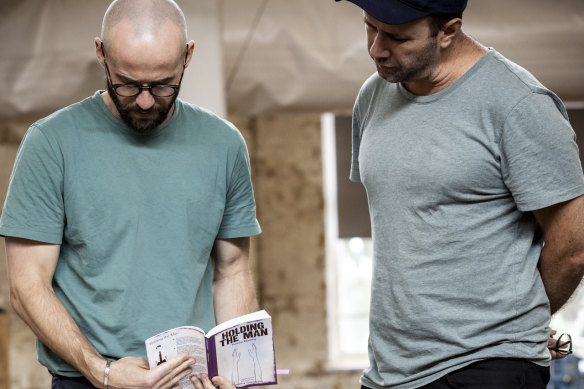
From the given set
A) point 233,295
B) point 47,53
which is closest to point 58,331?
point 233,295

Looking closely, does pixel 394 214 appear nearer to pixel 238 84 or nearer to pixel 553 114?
pixel 553 114

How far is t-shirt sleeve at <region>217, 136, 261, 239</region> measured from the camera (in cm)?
210

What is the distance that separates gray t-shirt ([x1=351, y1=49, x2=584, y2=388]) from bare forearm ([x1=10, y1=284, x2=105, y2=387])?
0.71 m

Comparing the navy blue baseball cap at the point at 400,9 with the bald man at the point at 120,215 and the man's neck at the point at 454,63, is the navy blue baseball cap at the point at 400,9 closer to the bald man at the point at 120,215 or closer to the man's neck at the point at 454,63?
the man's neck at the point at 454,63

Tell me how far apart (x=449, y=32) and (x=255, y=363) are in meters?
0.93

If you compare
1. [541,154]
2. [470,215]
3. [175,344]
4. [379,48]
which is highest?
[379,48]

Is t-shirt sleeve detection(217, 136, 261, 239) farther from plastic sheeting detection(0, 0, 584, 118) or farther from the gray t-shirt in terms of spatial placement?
plastic sheeting detection(0, 0, 584, 118)

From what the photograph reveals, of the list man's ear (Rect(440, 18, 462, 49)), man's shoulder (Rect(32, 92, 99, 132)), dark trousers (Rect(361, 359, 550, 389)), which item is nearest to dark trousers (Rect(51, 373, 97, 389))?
man's shoulder (Rect(32, 92, 99, 132))

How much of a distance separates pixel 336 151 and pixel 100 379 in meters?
3.62

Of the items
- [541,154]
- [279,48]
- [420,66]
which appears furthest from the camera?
[279,48]

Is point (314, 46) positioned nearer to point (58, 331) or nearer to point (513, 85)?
point (513, 85)

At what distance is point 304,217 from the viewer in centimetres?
530

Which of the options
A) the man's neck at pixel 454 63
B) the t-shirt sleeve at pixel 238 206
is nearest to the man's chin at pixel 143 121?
the t-shirt sleeve at pixel 238 206

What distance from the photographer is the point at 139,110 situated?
1.86 metres
